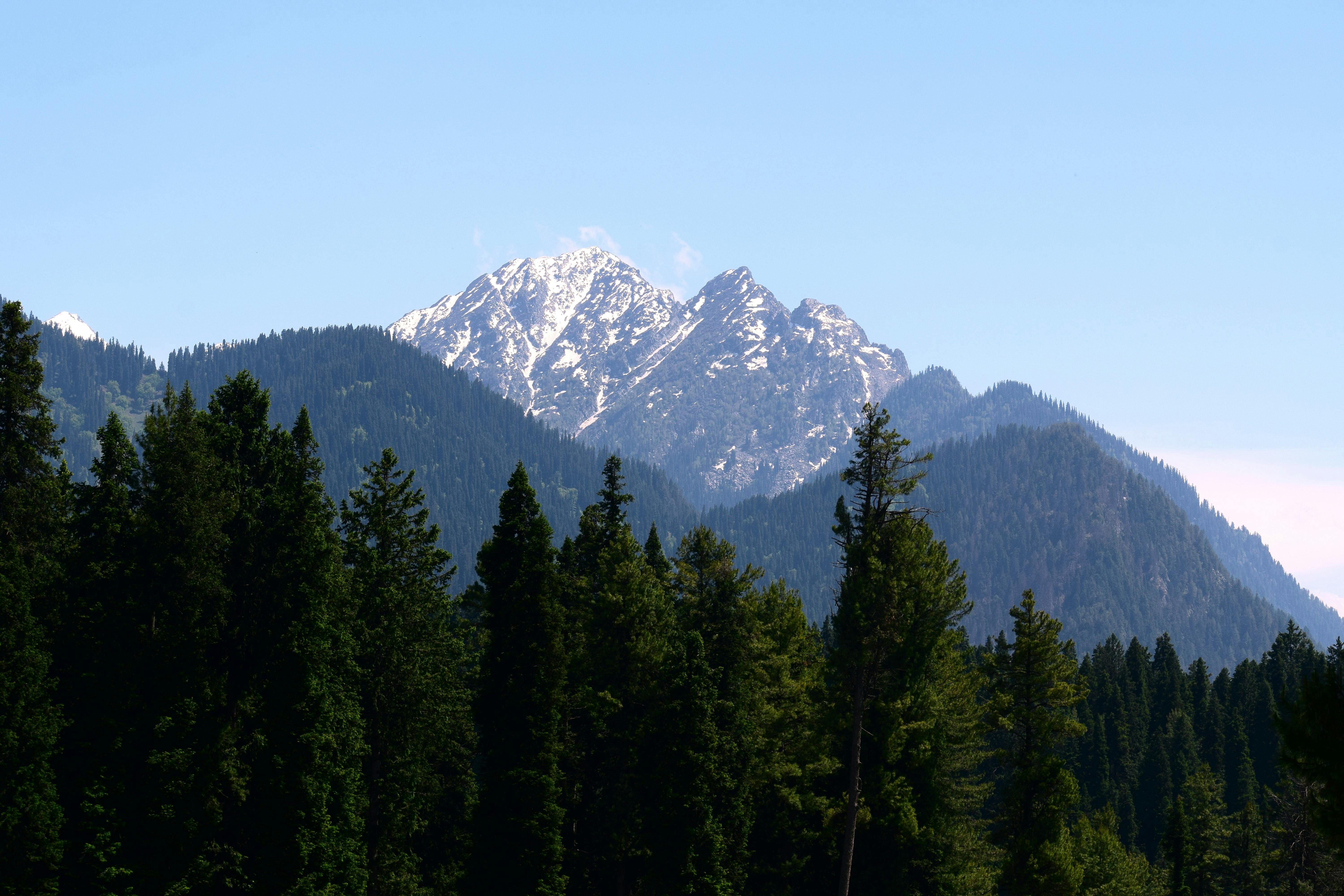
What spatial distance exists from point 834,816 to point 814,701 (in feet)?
21.7

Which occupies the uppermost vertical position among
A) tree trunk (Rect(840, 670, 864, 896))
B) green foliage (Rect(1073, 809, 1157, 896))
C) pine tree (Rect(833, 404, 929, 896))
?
pine tree (Rect(833, 404, 929, 896))

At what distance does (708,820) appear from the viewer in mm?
46406

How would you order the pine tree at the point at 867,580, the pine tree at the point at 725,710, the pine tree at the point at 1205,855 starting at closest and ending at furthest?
the pine tree at the point at 867,580, the pine tree at the point at 725,710, the pine tree at the point at 1205,855

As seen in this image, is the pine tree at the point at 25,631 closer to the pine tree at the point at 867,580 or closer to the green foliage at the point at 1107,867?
the pine tree at the point at 867,580

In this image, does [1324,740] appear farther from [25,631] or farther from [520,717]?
[520,717]

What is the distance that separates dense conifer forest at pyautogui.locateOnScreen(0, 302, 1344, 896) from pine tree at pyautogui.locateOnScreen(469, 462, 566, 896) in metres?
0.12

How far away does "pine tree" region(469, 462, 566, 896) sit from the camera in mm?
45188

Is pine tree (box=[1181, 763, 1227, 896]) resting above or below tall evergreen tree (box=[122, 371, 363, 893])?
below

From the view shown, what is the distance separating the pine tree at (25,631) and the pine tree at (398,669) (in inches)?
443

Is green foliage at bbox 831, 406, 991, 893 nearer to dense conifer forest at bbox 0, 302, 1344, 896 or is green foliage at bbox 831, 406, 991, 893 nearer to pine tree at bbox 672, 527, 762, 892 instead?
dense conifer forest at bbox 0, 302, 1344, 896

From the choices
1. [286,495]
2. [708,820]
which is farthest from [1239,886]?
[286,495]

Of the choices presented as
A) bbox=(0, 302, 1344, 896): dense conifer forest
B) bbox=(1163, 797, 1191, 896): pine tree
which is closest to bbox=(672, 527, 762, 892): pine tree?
bbox=(0, 302, 1344, 896): dense conifer forest

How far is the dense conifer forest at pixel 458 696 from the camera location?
3703cm

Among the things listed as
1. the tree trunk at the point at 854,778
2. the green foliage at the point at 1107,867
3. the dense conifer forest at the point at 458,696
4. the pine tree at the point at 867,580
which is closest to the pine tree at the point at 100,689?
the dense conifer forest at the point at 458,696
